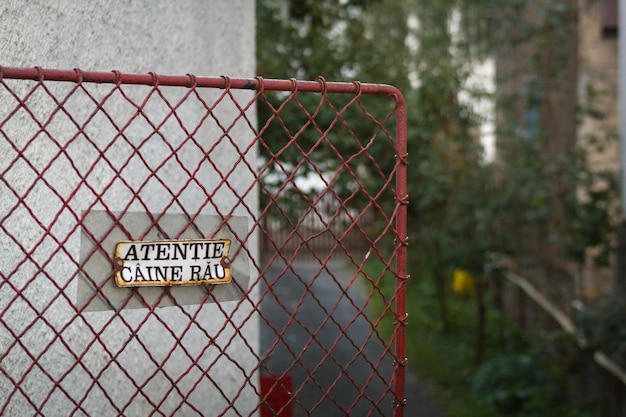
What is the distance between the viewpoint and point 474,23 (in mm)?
9367

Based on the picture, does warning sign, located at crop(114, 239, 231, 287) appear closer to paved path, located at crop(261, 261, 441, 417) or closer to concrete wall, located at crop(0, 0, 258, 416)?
concrete wall, located at crop(0, 0, 258, 416)

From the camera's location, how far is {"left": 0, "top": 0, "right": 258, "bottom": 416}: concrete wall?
265cm

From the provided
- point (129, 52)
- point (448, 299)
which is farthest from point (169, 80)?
point (448, 299)

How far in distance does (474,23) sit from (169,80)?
7548 mm

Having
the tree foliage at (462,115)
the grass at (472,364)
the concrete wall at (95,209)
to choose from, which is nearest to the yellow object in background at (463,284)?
the grass at (472,364)

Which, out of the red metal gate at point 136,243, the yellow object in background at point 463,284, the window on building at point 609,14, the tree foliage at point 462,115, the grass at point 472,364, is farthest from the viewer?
the yellow object in background at point 463,284

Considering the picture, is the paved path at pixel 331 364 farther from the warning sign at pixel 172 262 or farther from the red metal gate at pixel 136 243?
the warning sign at pixel 172 262

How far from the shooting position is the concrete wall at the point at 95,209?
8.70 ft

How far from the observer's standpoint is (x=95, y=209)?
9.80 feet

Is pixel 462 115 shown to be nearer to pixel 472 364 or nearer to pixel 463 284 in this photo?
pixel 472 364

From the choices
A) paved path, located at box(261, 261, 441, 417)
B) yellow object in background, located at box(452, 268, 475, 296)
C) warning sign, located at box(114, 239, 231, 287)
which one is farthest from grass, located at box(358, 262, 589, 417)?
warning sign, located at box(114, 239, 231, 287)

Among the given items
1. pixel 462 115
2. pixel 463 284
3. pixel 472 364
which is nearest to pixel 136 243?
pixel 472 364

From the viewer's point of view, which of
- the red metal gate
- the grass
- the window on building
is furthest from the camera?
the window on building

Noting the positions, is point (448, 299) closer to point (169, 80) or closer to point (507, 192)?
point (507, 192)
